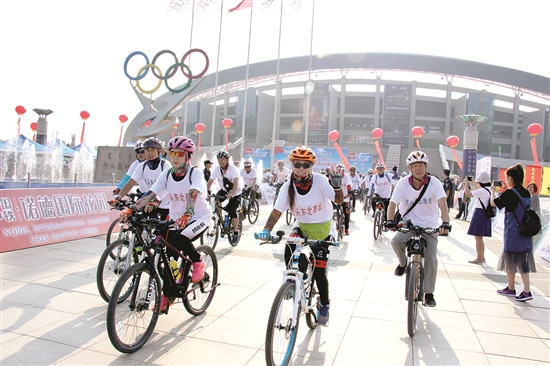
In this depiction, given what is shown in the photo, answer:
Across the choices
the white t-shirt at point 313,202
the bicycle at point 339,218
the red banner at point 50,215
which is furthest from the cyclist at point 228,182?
the white t-shirt at point 313,202

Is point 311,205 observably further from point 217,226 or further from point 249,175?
point 249,175

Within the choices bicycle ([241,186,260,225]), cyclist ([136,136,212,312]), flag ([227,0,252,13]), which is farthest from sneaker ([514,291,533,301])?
flag ([227,0,252,13])

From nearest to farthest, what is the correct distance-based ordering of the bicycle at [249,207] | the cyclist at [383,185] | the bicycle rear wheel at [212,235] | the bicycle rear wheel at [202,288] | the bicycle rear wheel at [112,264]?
the bicycle rear wheel at [202,288] → the bicycle rear wheel at [112,264] → the bicycle rear wheel at [212,235] → the cyclist at [383,185] → the bicycle at [249,207]

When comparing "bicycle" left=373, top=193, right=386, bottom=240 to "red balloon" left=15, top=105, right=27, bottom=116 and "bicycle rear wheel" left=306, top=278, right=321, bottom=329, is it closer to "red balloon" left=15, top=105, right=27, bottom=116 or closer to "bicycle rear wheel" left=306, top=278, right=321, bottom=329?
"bicycle rear wheel" left=306, top=278, right=321, bottom=329

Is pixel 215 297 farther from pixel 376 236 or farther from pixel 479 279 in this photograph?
pixel 376 236

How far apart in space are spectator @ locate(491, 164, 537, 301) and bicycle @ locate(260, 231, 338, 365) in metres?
3.24

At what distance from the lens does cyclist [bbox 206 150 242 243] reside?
816 centimetres

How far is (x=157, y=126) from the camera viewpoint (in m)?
20.0

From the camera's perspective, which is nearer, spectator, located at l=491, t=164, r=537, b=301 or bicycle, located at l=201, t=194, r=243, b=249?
spectator, located at l=491, t=164, r=537, b=301

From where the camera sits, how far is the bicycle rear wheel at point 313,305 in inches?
148

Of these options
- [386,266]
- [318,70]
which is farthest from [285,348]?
[318,70]

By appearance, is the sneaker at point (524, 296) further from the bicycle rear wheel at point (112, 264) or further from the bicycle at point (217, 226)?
the bicycle at point (217, 226)

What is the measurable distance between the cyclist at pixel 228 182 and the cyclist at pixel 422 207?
13.4 ft

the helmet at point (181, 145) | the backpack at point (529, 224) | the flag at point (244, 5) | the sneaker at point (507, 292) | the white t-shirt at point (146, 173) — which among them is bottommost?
the sneaker at point (507, 292)
